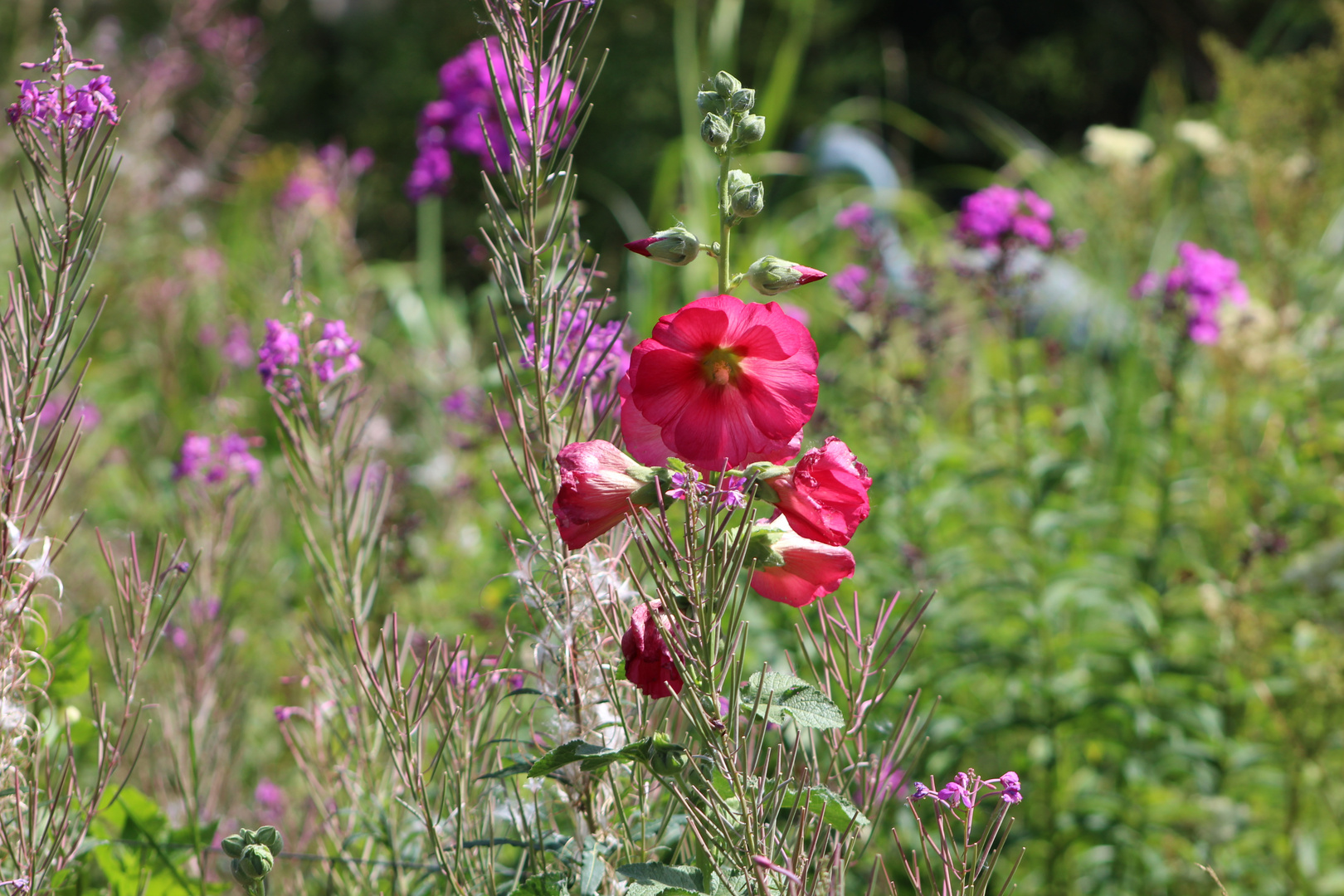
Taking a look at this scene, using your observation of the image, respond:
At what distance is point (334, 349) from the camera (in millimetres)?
1440

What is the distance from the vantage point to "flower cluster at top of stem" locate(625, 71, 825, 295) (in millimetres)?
851

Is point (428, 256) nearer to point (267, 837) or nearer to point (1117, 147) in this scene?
point (1117, 147)

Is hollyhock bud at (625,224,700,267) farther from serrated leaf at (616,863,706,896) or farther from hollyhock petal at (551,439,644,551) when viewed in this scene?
serrated leaf at (616,863,706,896)

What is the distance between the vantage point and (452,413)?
2.72 meters

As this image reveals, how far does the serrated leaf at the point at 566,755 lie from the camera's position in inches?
31.4

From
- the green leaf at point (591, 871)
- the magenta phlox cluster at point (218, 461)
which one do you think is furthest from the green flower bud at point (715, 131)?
the magenta phlox cluster at point (218, 461)

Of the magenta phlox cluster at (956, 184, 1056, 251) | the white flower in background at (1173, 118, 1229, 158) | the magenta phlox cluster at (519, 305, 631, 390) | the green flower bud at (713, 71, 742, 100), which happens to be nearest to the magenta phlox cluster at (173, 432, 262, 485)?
the magenta phlox cluster at (519, 305, 631, 390)

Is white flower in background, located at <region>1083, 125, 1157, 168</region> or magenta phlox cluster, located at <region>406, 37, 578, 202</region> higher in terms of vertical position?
white flower in background, located at <region>1083, 125, 1157, 168</region>

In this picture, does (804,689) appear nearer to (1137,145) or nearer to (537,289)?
(537,289)

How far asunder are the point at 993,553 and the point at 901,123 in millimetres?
2347

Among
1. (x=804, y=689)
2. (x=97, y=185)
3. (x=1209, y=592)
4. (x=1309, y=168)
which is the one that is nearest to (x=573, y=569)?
(x=804, y=689)

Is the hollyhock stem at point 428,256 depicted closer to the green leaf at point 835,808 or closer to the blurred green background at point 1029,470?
the blurred green background at point 1029,470

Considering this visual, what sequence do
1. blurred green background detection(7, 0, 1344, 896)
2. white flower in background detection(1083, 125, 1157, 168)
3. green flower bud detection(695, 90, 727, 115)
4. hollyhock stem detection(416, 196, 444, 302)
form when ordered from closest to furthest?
green flower bud detection(695, 90, 727, 115) < blurred green background detection(7, 0, 1344, 896) < white flower in background detection(1083, 125, 1157, 168) < hollyhock stem detection(416, 196, 444, 302)

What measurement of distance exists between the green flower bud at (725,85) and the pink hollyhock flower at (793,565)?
365 millimetres
